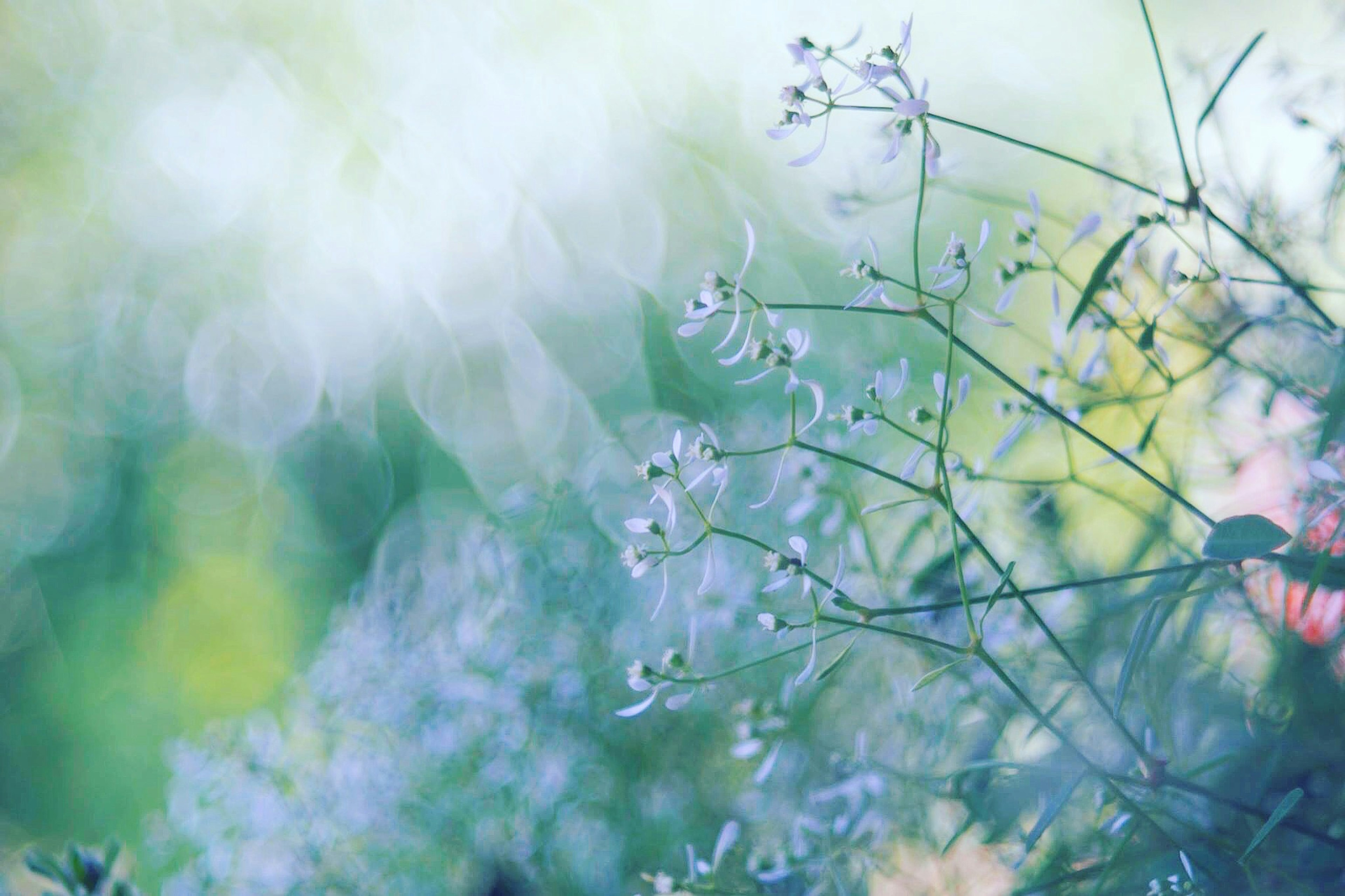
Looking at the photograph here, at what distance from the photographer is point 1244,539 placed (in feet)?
0.69

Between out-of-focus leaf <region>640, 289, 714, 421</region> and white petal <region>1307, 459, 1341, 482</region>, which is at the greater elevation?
out-of-focus leaf <region>640, 289, 714, 421</region>

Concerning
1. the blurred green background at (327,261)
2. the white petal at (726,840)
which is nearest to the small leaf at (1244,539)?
the white petal at (726,840)

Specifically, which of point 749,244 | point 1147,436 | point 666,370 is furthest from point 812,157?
point 666,370

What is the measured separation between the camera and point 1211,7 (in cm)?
101

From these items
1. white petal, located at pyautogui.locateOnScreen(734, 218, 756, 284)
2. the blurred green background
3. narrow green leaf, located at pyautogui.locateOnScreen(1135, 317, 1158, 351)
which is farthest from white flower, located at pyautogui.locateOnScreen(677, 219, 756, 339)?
the blurred green background

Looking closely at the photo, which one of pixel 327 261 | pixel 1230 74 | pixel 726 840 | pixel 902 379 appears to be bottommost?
pixel 726 840

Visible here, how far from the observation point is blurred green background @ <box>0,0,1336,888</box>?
1219 millimetres

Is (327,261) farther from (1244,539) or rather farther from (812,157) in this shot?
(1244,539)

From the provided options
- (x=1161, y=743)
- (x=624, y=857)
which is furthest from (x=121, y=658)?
(x=1161, y=743)

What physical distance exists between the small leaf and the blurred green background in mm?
586

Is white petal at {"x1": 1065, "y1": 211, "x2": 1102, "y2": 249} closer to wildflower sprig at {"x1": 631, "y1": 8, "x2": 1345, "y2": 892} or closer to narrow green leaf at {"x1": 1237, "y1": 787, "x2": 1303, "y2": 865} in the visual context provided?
wildflower sprig at {"x1": 631, "y1": 8, "x2": 1345, "y2": 892}

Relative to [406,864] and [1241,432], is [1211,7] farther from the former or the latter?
[406,864]

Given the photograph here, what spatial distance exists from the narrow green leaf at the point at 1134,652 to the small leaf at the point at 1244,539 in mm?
25

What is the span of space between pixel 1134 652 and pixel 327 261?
1758mm
